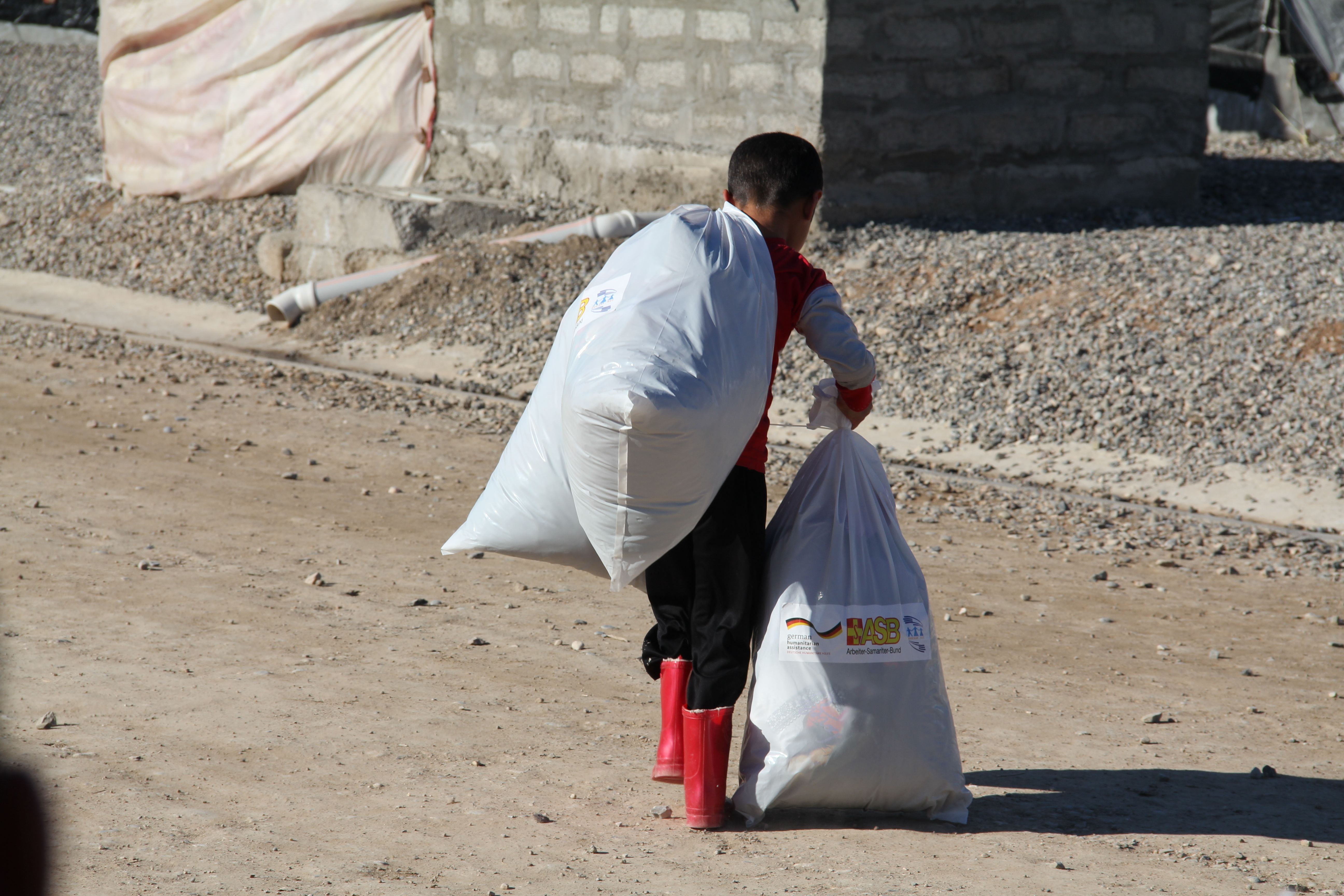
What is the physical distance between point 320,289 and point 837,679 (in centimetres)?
679

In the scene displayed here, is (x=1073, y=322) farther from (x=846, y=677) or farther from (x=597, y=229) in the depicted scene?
(x=846, y=677)

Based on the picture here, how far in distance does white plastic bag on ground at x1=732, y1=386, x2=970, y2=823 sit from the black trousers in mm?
64

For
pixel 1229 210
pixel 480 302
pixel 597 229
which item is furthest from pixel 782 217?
pixel 1229 210

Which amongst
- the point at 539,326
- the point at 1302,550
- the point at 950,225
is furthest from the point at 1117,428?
the point at 539,326

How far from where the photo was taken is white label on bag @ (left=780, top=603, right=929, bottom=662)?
9.23ft

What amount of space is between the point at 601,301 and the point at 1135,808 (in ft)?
5.36

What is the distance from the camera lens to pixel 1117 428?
20.7ft

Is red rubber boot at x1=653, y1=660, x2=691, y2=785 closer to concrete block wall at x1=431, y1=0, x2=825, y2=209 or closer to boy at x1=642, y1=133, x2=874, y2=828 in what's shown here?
boy at x1=642, y1=133, x2=874, y2=828

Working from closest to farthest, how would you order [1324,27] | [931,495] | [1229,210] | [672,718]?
[672,718], [931,495], [1229,210], [1324,27]

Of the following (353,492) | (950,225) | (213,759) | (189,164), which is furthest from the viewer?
(189,164)

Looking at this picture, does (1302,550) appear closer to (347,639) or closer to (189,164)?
(347,639)

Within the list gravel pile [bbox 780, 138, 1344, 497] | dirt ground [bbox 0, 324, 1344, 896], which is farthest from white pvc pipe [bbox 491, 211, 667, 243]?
dirt ground [bbox 0, 324, 1344, 896]

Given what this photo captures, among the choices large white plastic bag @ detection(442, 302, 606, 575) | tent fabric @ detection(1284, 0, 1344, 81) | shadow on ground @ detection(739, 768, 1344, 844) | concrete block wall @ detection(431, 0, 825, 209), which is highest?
tent fabric @ detection(1284, 0, 1344, 81)

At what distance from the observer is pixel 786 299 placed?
2852 mm
